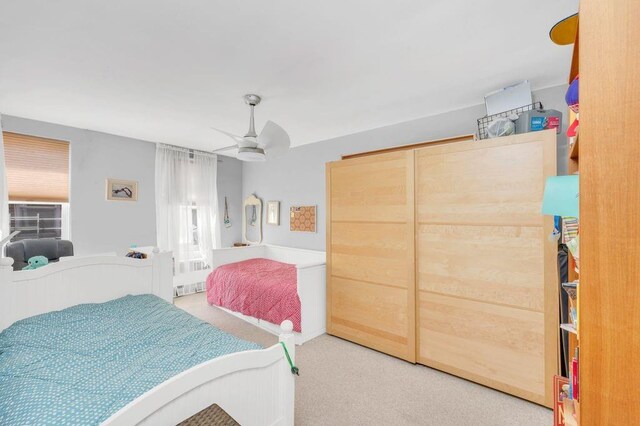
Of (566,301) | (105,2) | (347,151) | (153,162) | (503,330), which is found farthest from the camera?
(153,162)

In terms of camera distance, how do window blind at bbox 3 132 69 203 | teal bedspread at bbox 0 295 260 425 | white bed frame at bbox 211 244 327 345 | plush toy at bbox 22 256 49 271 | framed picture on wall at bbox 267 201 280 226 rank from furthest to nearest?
1. framed picture on wall at bbox 267 201 280 226
2. window blind at bbox 3 132 69 203
3. white bed frame at bbox 211 244 327 345
4. plush toy at bbox 22 256 49 271
5. teal bedspread at bbox 0 295 260 425

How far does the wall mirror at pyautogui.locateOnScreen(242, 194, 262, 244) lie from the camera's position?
5.22 metres

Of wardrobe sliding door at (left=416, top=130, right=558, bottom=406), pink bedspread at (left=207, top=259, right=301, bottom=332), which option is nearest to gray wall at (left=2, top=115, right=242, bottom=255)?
pink bedspread at (left=207, top=259, right=301, bottom=332)

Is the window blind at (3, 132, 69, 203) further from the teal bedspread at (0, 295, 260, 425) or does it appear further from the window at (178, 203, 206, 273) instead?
the teal bedspread at (0, 295, 260, 425)

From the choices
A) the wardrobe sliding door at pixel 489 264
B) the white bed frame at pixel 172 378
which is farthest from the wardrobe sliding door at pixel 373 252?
the white bed frame at pixel 172 378

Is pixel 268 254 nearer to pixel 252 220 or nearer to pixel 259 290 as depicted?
pixel 252 220

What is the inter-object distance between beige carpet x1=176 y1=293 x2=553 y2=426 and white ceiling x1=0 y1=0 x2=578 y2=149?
2455mm

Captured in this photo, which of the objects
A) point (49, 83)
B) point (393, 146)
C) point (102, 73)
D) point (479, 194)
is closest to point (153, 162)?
point (49, 83)

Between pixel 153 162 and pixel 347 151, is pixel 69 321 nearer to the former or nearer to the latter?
pixel 153 162

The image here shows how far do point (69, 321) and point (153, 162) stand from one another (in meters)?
2.93

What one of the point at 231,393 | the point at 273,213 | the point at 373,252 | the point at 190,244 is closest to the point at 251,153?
the point at 373,252

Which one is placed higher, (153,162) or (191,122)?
(191,122)

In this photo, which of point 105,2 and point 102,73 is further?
point 102,73

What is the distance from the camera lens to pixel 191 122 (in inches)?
135
